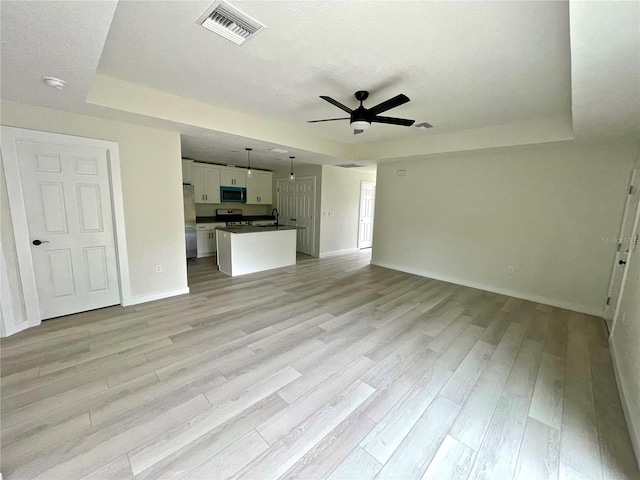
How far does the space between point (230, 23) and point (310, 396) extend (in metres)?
2.78

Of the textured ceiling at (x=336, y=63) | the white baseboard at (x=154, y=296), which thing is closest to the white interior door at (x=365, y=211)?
the textured ceiling at (x=336, y=63)

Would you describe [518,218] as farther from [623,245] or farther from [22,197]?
[22,197]

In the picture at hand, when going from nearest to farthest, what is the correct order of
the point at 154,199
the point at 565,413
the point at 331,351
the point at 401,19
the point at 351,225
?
the point at 401,19 < the point at 565,413 < the point at 331,351 < the point at 154,199 < the point at 351,225

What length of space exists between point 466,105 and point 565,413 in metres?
3.14

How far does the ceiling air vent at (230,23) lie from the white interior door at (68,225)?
2399 mm

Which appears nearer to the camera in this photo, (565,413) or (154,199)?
(565,413)

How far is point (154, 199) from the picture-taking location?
3.59 m

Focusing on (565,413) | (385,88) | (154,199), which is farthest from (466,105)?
(154,199)

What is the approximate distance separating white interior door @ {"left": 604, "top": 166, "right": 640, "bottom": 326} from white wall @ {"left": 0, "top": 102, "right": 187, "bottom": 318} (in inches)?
228

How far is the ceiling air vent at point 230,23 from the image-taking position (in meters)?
1.65

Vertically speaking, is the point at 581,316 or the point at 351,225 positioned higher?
the point at 351,225

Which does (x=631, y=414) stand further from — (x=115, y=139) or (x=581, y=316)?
(x=115, y=139)

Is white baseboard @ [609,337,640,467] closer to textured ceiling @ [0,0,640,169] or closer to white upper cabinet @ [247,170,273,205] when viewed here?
textured ceiling @ [0,0,640,169]

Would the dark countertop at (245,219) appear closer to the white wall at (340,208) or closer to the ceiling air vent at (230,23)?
the white wall at (340,208)
